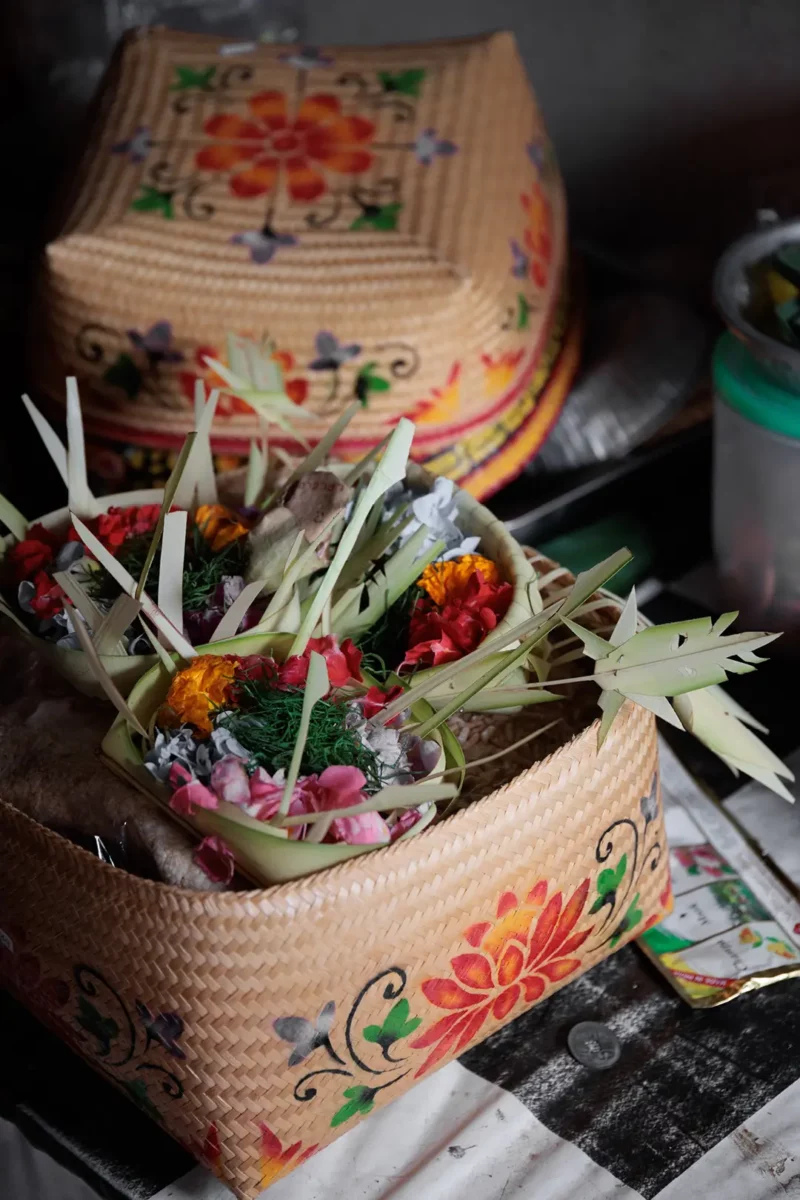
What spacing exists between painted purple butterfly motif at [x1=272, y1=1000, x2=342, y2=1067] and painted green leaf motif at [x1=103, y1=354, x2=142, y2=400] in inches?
23.8

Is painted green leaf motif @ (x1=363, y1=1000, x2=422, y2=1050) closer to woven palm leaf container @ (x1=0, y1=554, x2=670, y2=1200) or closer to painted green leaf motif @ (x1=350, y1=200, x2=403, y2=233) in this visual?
woven palm leaf container @ (x1=0, y1=554, x2=670, y2=1200)

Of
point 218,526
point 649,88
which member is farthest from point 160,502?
point 649,88

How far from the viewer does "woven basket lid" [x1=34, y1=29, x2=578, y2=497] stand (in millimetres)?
1010

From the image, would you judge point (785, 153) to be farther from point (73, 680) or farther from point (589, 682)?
point (73, 680)

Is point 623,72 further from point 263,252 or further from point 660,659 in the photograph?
point 660,659

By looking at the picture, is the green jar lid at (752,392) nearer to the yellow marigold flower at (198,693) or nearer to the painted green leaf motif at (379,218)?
the painted green leaf motif at (379,218)

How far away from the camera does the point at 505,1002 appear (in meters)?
0.68

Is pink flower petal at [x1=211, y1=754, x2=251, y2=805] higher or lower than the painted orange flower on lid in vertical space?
lower

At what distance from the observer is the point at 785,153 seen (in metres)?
1.45

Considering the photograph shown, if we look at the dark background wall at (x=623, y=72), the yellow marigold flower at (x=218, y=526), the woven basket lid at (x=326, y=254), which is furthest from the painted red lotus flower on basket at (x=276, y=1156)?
the dark background wall at (x=623, y=72)

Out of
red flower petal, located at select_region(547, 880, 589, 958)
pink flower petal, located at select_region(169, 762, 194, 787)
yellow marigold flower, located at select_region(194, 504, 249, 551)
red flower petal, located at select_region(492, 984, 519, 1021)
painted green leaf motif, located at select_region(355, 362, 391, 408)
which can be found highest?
pink flower petal, located at select_region(169, 762, 194, 787)

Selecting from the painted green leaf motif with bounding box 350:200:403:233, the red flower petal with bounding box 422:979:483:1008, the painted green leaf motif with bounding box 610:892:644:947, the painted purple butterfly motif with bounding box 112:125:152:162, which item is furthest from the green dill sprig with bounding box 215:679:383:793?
the painted purple butterfly motif with bounding box 112:125:152:162

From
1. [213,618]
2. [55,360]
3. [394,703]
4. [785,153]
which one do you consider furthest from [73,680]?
[785,153]

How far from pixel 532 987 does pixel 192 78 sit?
88 cm
